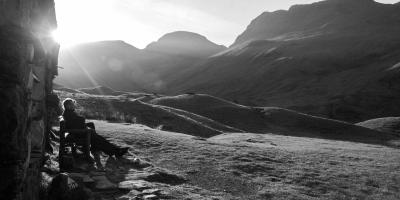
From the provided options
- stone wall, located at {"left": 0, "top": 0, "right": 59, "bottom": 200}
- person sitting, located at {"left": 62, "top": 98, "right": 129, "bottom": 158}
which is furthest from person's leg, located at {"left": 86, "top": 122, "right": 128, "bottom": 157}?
stone wall, located at {"left": 0, "top": 0, "right": 59, "bottom": 200}

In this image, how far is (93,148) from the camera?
15148mm

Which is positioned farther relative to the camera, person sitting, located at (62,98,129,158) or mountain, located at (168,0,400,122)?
mountain, located at (168,0,400,122)

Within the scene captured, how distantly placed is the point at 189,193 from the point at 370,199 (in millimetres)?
6193

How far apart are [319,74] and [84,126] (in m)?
134

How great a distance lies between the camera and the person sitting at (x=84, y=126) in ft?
A: 45.4

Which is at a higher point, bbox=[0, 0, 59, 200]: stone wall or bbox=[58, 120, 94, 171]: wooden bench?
bbox=[0, 0, 59, 200]: stone wall

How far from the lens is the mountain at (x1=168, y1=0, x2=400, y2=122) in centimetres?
11000

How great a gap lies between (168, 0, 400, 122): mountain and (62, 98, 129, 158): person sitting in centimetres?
8655

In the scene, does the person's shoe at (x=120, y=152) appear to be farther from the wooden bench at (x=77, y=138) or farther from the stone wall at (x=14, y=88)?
the stone wall at (x=14, y=88)

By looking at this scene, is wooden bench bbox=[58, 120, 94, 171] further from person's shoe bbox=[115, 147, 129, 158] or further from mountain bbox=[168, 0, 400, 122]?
mountain bbox=[168, 0, 400, 122]

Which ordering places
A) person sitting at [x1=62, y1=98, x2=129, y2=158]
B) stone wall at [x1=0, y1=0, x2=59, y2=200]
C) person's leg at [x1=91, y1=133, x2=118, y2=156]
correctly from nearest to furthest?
stone wall at [x1=0, y1=0, x2=59, y2=200] < person sitting at [x1=62, y1=98, x2=129, y2=158] < person's leg at [x1=91, y1=133, x2=118, y2=156]

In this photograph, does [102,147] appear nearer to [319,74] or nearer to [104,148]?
[104,148]

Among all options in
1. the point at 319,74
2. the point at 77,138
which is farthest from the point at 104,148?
the point at 319,74

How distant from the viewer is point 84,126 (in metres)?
14.0
